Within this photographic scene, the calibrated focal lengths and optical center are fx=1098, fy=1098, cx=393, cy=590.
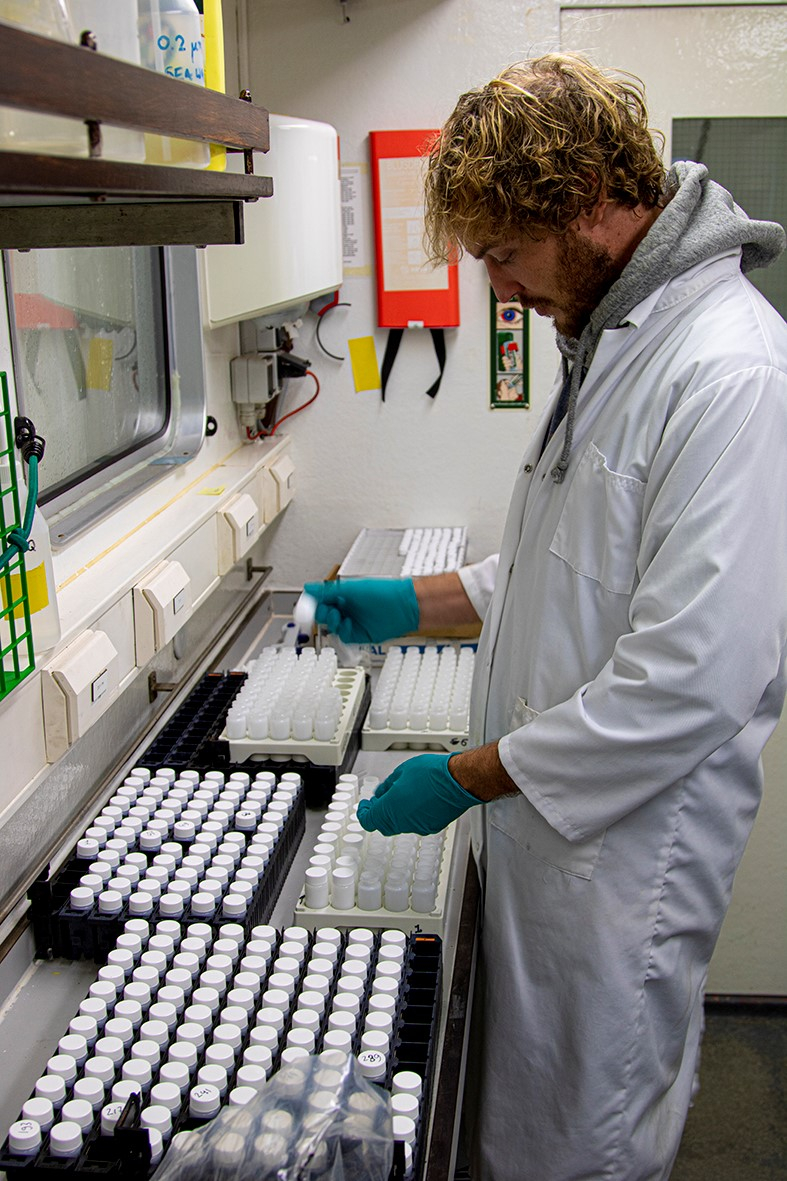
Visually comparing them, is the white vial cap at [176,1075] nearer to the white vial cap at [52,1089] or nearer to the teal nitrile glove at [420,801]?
the white vial cap at [52,1089]

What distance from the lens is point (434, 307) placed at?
Answer: 10.3ft

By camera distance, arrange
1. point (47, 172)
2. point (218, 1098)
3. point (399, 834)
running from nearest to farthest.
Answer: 1. point (47, 172)
2. point (218, 1098)
3. point (399, 834)

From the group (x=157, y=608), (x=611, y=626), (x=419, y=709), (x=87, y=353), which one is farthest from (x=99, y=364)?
(x=611, y=626)

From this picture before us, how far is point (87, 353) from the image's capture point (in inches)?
84.1

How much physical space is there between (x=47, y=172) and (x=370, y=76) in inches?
102

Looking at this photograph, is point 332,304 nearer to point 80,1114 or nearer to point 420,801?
A: point 420,801

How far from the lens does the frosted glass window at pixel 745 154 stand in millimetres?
3008

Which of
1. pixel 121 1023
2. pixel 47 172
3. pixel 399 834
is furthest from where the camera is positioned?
pixel 399 834

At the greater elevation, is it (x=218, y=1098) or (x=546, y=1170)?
(x=218, y=1098)

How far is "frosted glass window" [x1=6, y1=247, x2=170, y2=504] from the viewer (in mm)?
1860

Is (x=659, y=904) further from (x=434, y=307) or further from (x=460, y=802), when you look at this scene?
(x=434, y=307)

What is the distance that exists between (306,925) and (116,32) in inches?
46.5

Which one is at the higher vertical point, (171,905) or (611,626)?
(611,626)

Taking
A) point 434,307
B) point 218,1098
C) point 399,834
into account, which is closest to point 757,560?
point 399,834
